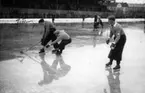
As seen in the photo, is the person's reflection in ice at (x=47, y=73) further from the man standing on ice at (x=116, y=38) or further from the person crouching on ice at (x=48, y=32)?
the man standing on ice at (x=116, y=38)

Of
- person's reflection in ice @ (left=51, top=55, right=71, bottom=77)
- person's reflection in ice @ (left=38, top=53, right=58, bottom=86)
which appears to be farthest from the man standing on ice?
person's reflection in ice @ (left=38, top=53, right=58, bottom=86)

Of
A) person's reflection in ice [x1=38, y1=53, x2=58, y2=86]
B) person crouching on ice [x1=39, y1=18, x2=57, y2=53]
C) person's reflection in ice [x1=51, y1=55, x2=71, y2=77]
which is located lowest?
person's reflection in ice [x1=51, y1=55, x2=71, y2=77]

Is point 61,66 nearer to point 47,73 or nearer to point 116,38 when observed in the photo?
point 47,73

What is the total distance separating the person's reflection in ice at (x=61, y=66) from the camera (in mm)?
6602

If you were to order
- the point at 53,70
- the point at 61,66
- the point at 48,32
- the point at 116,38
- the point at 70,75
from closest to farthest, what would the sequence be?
the point at 70,75
the point at 116,38
the point at 53,70
the point at 61,66
the point at 48,32

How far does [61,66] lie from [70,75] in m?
1.04

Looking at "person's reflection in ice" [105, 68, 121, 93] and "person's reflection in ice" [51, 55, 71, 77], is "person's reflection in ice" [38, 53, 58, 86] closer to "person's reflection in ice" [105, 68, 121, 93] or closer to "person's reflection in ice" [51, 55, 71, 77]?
"person's reflection in ice" [51, 55, 71, 77]

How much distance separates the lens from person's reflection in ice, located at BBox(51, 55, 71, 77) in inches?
260

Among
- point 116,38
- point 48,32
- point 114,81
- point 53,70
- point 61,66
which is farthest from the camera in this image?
point 48,32

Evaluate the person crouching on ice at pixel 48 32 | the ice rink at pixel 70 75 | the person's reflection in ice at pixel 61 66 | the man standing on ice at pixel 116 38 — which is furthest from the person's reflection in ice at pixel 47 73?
the man standing on ice at pixel 116 38

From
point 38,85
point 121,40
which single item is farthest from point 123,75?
point 38,85

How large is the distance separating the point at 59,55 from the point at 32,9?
31.4m

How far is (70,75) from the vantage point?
21.0ft

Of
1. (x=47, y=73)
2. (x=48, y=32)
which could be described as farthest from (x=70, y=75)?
(x=48, y=32)
